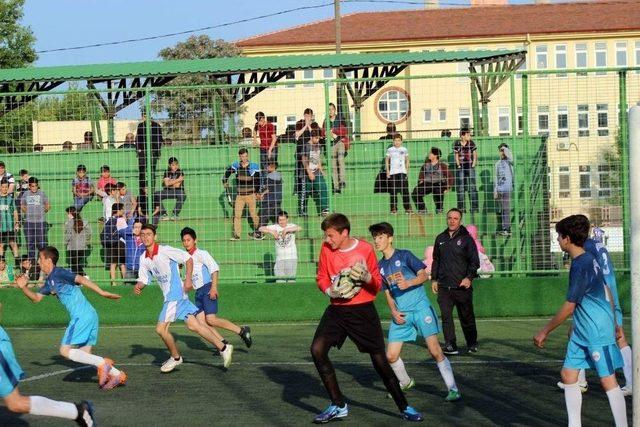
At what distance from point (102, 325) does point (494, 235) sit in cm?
680

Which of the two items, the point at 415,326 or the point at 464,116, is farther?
the point at 464,116

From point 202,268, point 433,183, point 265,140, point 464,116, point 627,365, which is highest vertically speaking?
point 464,116

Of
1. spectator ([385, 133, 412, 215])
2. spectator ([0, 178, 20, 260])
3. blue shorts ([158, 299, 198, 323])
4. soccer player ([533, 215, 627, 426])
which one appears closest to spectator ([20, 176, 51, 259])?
spectator ([0, 178, 20, 260])

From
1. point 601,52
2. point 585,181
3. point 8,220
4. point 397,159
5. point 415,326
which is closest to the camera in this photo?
point 415,326

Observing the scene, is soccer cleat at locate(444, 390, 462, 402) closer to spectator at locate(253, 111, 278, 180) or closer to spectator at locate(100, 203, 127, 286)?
spectator at locate(253, 111, 278, 180)

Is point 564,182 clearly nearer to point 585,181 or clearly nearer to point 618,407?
point 585,181

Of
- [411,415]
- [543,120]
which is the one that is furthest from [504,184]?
[411,415]

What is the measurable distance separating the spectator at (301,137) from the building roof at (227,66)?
304 centimetres

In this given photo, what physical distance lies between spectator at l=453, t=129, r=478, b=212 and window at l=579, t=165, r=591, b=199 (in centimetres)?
167

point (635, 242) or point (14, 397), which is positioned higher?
point (635, 242)

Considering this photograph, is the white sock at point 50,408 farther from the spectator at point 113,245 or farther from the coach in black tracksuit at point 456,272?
the spectator at point 113,245

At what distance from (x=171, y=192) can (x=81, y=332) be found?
6.92m

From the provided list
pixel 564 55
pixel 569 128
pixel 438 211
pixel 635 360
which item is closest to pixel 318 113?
pixel 438 211

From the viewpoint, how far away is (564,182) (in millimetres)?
19219
